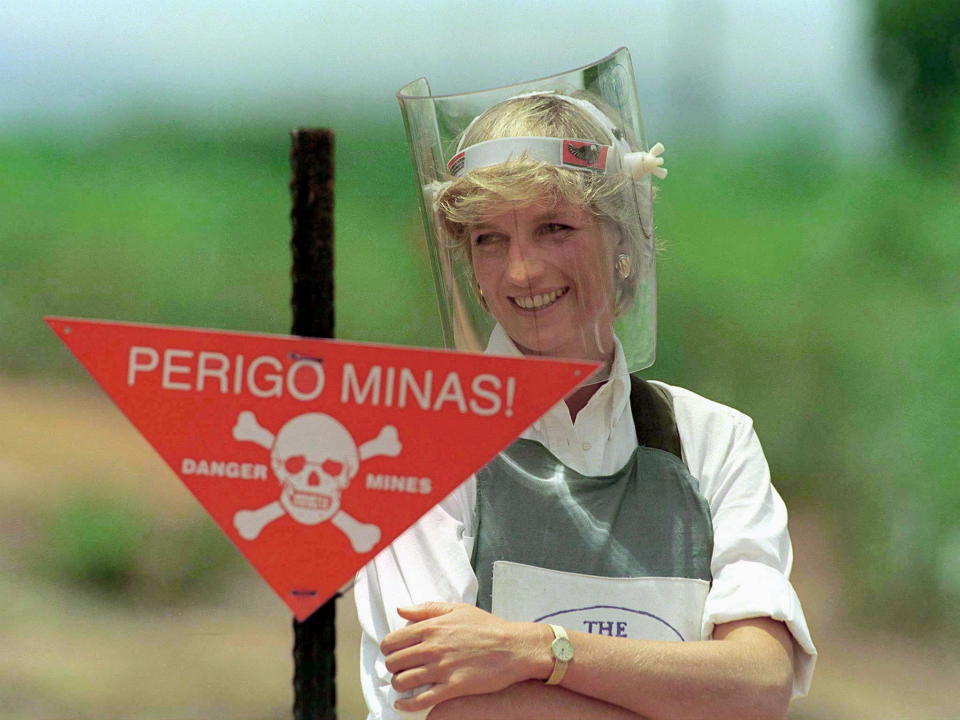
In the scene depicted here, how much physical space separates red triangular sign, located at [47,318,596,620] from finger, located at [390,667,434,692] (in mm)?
279

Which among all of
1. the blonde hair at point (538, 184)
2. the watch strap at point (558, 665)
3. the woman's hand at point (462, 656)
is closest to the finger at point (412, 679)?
the woman's hand at point (462, 656)

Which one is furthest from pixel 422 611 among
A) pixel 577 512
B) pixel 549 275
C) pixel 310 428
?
pixel 549 275

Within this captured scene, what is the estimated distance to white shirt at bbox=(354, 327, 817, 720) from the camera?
1257mm

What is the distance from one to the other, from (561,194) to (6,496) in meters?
3.97

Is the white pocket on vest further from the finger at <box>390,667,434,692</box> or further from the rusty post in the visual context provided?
the rusty post

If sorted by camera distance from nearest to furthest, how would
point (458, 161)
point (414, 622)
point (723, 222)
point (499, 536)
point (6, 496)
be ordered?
1. point (414, 622)
2. point (499, 536)
3. point (458, 161)
4. point (723, 222)
5. point (6, 496)

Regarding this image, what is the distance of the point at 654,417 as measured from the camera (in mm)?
1439

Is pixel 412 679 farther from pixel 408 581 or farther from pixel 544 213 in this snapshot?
pixel 544 213

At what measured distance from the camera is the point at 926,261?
4.20 metres

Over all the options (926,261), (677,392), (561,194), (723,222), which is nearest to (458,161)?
(561,194)

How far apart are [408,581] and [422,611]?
0.08 metres

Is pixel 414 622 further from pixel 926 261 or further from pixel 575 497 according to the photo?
pixel 926 261

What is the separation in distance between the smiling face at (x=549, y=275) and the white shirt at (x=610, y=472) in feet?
0.17

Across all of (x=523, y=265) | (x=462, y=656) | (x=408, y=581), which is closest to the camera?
(x=462, y=656)
